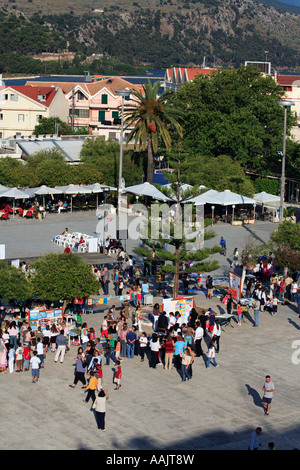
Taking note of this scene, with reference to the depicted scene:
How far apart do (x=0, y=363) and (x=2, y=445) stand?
14.9ft

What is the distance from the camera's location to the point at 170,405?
1892 centimetres

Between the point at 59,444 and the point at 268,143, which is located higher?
the point at 268,143

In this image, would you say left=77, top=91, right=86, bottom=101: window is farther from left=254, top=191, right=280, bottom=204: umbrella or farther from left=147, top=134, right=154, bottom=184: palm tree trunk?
left=254, top=191, right=280, bottom=204: umbrella

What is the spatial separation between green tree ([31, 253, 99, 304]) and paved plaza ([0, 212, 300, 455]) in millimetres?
1303

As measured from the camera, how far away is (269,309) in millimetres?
27625

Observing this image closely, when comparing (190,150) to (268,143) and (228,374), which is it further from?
(228,374)

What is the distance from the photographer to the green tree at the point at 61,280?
80.2 feet

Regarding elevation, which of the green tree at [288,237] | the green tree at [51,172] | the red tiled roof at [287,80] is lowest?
the green tree at [288,237]

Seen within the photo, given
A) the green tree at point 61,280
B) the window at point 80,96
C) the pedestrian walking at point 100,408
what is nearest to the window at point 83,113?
the window at point 80,96

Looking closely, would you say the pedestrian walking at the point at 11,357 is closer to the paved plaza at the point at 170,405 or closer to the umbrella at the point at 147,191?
the paved plaza at the point at 170,405

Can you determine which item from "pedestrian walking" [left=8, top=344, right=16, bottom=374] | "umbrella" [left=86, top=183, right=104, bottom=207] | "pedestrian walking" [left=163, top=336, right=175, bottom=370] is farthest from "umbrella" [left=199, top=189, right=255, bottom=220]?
"pedestrian walking" [left=8, top=344, right=16, bottom=374]

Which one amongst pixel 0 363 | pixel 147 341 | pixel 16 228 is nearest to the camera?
pixel 0 363

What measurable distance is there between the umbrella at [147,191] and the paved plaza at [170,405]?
1992cm
